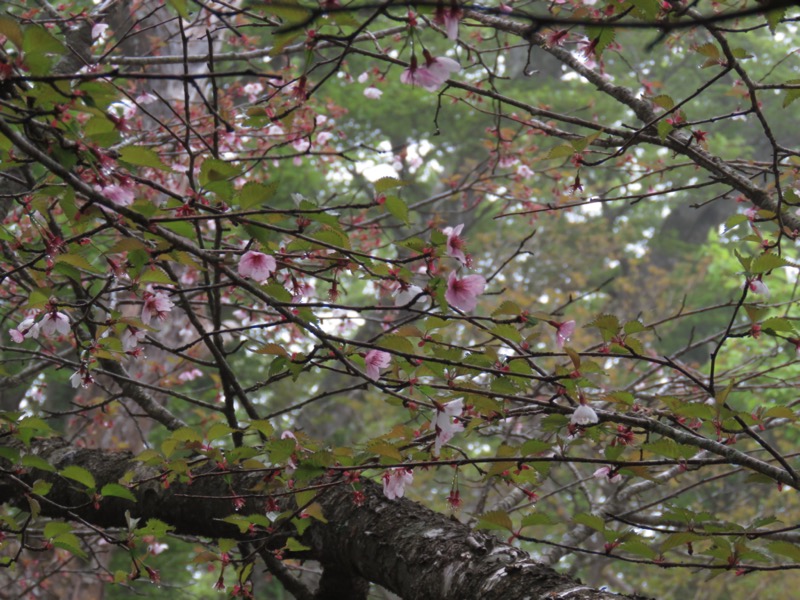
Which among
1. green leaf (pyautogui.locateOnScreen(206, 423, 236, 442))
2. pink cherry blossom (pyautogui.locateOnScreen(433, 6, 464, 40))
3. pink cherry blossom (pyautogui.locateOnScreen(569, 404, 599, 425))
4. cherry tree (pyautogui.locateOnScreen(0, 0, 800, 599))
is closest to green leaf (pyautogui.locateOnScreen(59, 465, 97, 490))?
cherry tree (pyautogui.locateOnScreen(0, 0, 800, 599))

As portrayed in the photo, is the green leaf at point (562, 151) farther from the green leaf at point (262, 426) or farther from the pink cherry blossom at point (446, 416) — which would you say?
the green leaf at point (262, 426)

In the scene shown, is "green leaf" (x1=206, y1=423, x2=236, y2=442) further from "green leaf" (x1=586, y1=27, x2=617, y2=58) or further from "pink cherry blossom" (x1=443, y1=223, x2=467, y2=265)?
"green leaf" (x1=586, y1=27, x2=617, y2=58)

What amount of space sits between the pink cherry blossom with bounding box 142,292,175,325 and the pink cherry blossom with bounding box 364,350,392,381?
466 mm

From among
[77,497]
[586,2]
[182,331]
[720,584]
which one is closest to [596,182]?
[720,584]

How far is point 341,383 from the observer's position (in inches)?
397

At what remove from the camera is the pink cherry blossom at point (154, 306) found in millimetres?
1636

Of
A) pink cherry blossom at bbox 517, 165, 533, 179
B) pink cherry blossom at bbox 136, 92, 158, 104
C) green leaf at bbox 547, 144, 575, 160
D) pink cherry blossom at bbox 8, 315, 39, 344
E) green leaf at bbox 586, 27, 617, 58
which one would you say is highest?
pink cherry blossom at bbox 517, 165, 533, 179

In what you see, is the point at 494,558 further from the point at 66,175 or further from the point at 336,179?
the point at 336,179

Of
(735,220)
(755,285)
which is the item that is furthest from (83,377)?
(735,220)

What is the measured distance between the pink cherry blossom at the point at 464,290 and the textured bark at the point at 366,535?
0.59m

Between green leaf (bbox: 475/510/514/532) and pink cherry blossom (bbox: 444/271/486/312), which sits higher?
pink cherry blossom (bbox: 444/271/486/312)

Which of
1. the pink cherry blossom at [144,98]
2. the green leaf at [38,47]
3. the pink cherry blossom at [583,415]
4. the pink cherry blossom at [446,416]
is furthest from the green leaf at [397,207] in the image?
the pink cherry blossom at [144,98]

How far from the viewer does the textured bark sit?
5.14ft

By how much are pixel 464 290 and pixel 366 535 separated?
2.65 ft
